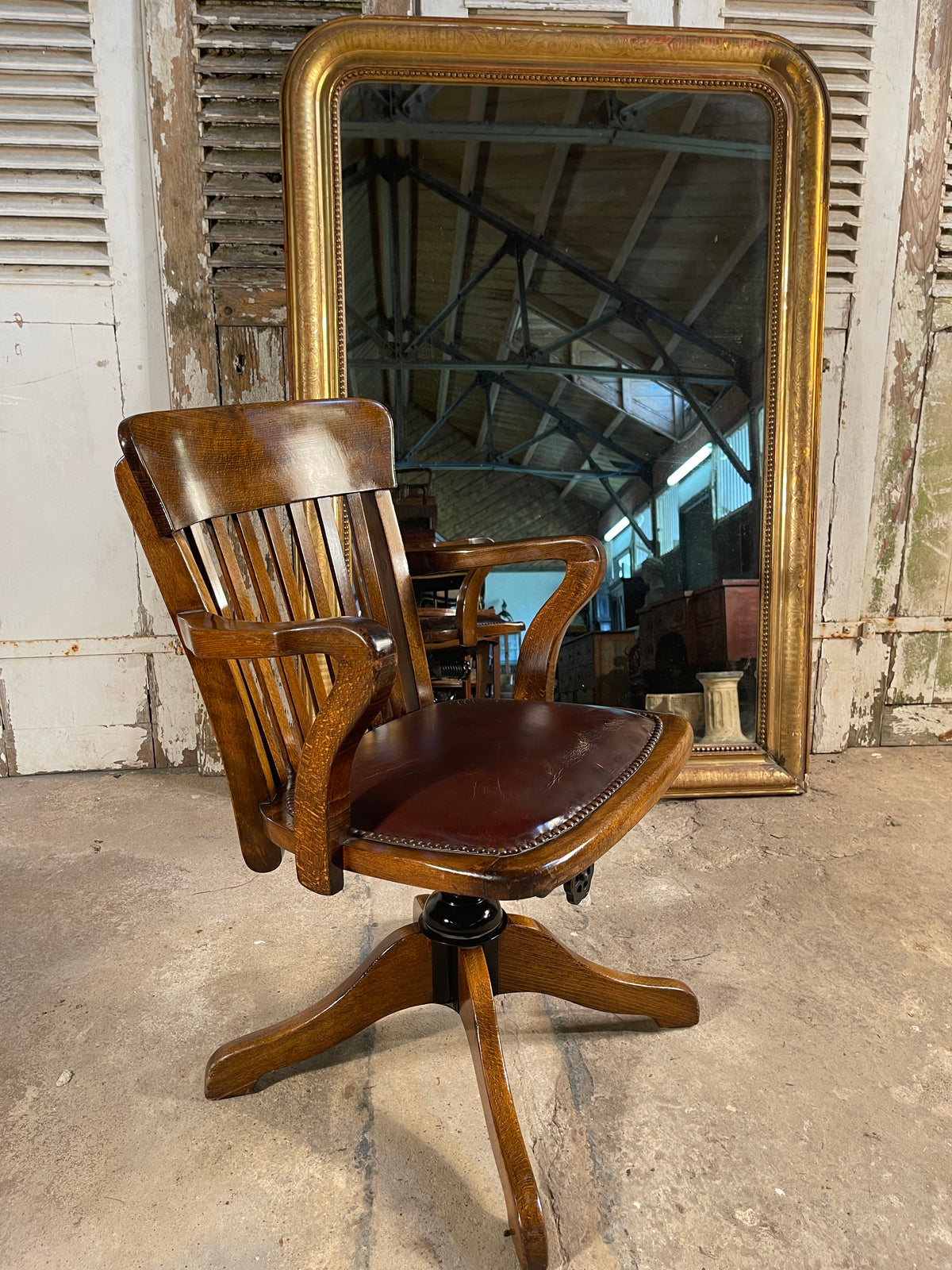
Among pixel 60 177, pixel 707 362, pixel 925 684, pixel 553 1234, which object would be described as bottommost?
pixel 553 1234

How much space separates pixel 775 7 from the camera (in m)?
2.16

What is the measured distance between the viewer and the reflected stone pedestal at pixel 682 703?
2.21m

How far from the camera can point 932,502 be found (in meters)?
2.49

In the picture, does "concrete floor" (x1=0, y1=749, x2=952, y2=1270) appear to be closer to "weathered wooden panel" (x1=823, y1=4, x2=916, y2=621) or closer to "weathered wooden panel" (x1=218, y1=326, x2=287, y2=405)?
"weathered wooden panel" (x1=823, y1=4, x2=916, y2=621)

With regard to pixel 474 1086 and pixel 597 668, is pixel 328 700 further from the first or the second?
pixel 597 668

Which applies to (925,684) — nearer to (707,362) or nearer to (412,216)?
(707,362)

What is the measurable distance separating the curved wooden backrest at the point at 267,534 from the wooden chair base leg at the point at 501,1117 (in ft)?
1.14

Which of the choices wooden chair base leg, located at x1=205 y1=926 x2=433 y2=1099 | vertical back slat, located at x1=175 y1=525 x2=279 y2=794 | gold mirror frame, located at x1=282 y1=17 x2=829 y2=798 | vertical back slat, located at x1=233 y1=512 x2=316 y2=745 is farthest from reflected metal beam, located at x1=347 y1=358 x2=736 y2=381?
wooden chair base leg, located at x1=205 y1=926 x2=433 y2=1099

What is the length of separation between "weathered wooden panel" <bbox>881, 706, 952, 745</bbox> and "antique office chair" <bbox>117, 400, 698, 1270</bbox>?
175 cm

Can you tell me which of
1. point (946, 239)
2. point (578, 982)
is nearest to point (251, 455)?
point (578, 982)

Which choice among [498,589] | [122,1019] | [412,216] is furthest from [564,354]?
[122,1019]

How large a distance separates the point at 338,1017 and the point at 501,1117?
29cm

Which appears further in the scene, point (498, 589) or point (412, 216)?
point (412, 216)

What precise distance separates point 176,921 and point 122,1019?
1.03ft
